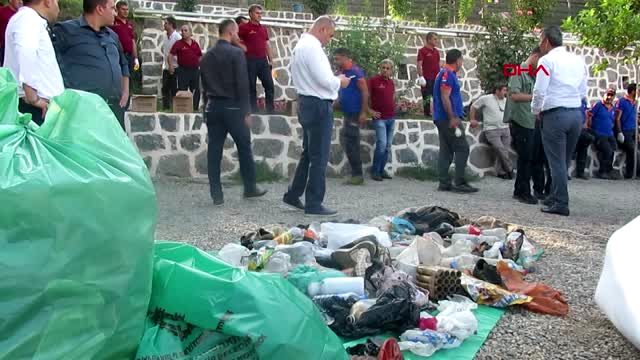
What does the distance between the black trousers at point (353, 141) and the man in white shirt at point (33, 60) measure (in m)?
5.24

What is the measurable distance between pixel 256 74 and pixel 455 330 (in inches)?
318

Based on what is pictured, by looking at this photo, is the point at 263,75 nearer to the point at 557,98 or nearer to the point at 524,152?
the point at 524,152

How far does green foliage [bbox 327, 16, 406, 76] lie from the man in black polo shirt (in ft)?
21.1

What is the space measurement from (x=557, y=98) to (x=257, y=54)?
209 inches

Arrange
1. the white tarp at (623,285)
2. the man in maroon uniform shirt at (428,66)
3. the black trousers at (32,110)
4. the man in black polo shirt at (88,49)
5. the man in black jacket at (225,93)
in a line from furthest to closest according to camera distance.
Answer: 1. the man in maroon uniform shirt at (428,66)
2. the man in black jacket at (225,93)
3. the man in black polo shirt at (88,49)
4. the black trousers at (32,110)
5. the white tarp at (623,285)

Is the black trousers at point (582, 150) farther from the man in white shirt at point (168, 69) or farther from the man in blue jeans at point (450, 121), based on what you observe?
the man in white shirt at point (168, 69)

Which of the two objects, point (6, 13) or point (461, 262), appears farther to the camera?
point (6, 13)

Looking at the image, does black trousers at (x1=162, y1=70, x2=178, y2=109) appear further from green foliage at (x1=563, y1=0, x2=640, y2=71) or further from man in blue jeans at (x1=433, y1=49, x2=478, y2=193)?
green foliage at (x1=563, y1=0, x2=640, y2=71)

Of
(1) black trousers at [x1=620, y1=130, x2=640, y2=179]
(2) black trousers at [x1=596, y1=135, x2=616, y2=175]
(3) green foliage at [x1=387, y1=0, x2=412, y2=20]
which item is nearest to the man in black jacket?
(2) black trousers at [x1=596, y1=135, x2=616, y2=175]

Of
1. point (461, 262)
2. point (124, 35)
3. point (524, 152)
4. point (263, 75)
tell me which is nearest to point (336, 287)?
point (461, 262)

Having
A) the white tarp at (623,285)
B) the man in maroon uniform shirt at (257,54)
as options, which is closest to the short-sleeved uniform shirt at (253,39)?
the man in maroon uniform shirt at (257,54)

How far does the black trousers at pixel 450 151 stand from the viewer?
8.73 m

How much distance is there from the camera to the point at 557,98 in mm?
6855

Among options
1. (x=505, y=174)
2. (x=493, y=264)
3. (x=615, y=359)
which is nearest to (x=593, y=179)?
(x=505, y=174)
